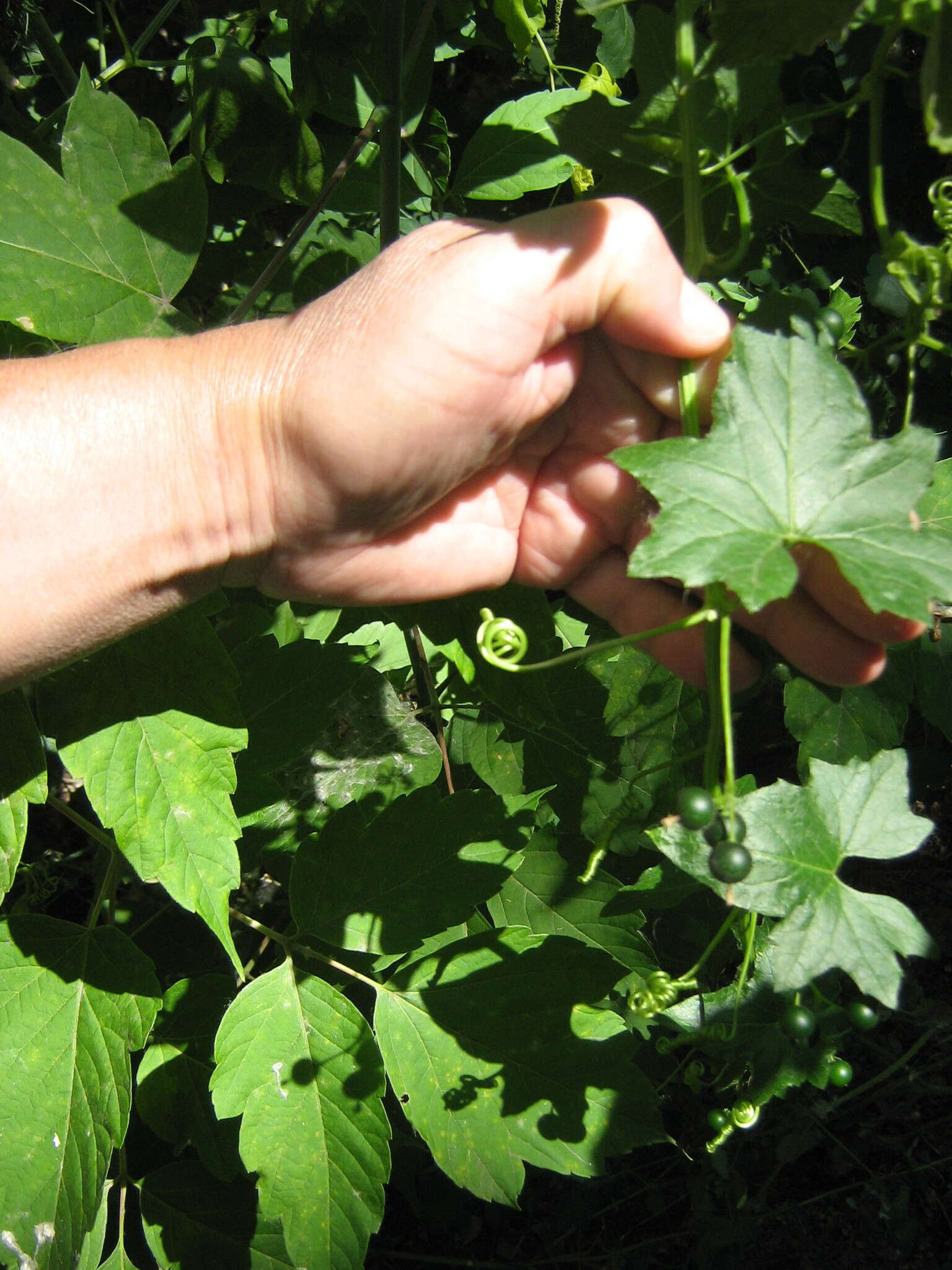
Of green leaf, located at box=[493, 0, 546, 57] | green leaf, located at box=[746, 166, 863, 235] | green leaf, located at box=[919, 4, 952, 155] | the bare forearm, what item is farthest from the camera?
green leaf, located at box=[493, 0, 546, 57]

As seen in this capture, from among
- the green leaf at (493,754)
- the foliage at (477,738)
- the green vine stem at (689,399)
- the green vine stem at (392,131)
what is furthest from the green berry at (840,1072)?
the green vine stem at (392,131)

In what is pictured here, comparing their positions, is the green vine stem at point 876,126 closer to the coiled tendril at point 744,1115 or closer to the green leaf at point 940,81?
the green leaf at point 940,81

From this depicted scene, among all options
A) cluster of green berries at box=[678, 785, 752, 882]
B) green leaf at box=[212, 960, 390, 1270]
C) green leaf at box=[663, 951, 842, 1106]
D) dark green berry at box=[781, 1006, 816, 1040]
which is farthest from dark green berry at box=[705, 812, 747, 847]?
green leaf at box=[212, 960, 390, 1270]

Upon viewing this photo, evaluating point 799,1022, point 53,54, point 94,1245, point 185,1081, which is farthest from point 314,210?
point 94,1245

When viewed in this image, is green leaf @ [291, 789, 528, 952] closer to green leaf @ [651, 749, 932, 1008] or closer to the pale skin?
the pale skin

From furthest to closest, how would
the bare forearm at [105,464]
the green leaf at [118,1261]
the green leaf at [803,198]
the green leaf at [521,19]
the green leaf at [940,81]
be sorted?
the green leaf at [118,1261] → the green leaf at [521,19] → the bare forearm at [105,464] → the green leaf at [803,198] → the green leaf at [940,81]

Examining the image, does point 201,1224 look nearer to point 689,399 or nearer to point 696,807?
point 696,807

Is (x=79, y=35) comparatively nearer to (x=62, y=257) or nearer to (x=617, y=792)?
(x=62, y=257)
